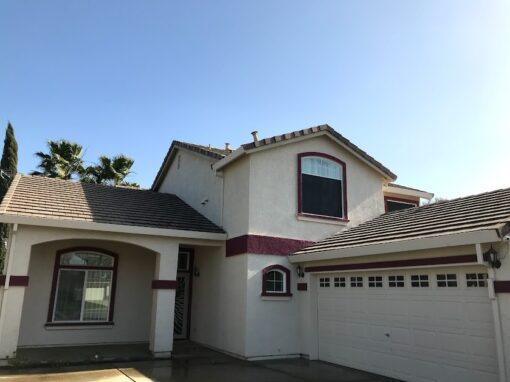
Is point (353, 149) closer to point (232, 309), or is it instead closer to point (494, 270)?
point (232, 309)

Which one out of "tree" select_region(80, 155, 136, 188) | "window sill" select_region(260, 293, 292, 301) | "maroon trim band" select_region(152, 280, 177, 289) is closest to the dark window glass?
"window sill" select_region(260, 293, 292, 301)

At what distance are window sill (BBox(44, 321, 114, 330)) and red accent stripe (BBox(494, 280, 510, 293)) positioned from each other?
10815 millimetres

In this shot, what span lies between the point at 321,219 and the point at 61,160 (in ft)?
48.1

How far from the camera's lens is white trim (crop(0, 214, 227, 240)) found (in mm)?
→ 10195

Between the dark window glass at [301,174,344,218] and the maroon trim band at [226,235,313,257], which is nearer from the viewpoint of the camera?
the maroon trim band at [226,235,313,257]

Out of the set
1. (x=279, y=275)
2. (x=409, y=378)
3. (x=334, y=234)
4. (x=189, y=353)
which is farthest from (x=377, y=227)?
(x=189, y=353)

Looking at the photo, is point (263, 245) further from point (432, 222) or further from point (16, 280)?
point (16, 280)

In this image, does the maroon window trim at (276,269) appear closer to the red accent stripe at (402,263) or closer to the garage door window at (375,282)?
the red accent stripe at (402,263)

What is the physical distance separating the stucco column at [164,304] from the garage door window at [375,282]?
528cm

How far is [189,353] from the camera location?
12.0 meters

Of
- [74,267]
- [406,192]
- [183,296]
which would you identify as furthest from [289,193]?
[74,267]

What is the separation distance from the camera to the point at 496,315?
23.4 ft

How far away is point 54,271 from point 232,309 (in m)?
5.54

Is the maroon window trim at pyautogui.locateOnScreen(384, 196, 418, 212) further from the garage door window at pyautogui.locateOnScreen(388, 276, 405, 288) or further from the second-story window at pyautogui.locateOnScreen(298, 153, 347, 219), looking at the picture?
the garage door window at pyautogui.locateOnScreen(388, 276, 405, 288)
